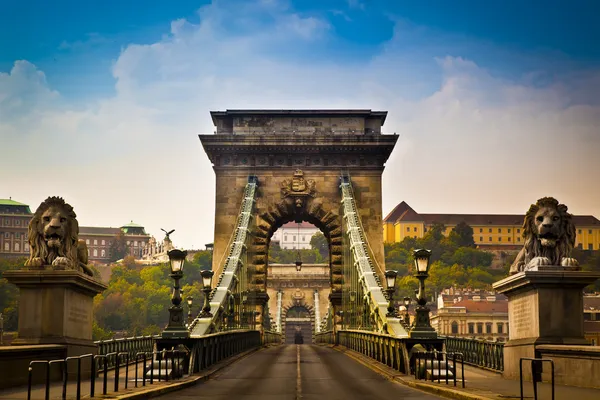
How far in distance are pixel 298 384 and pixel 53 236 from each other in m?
7.23

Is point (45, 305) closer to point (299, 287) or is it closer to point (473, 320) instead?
point (473, 320)

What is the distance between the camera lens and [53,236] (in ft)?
80.6

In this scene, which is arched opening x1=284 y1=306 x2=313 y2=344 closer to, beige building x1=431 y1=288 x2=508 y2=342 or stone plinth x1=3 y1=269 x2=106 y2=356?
beige building x1=431 y1=288 x2=508 y2=342

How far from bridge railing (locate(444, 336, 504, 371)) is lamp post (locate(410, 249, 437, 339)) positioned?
366 centimetres

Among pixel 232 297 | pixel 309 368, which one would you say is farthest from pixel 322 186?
pixel 309 368

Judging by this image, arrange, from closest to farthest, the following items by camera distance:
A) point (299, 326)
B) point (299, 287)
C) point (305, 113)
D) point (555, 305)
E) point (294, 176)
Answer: point (555, 305)
point (294, 176)
point (305, 113)
point (299, 287)
point (299, 326)

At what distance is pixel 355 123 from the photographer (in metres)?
61.6

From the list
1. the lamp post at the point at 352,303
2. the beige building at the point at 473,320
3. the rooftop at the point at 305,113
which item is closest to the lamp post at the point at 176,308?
the lamp post at the point at 352,303

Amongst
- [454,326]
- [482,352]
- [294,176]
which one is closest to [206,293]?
[482,352]

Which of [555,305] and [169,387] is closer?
[555,305]

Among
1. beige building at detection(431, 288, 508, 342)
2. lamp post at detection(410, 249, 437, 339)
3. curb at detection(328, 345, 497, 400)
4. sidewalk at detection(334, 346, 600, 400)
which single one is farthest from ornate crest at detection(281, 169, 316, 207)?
beige building at detection(431, 288, 508, 342)

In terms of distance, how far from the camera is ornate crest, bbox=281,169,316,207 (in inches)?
2346

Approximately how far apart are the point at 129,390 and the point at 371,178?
39.8m

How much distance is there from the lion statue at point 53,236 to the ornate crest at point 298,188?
34633 millimetres
